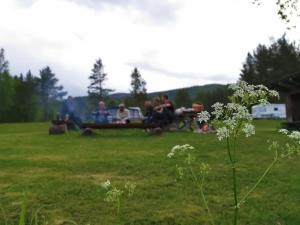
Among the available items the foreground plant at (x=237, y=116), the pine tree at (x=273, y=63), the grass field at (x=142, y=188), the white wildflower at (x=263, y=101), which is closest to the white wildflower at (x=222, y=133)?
the foreground plant at (x=237, y=116)

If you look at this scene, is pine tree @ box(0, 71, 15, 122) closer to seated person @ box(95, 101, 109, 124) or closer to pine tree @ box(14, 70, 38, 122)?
pine tree @ box(14, 70, 38, 122)

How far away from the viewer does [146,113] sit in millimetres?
21312

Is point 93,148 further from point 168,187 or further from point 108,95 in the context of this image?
point 108,95

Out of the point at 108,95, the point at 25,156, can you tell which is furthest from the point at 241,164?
the point at 108,95

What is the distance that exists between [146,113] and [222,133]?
1855 cm

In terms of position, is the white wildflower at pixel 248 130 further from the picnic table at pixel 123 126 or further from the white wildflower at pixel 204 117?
the picnic table at pixel 123 126

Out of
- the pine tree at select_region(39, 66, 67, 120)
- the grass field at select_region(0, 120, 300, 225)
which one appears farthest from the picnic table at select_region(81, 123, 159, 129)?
the pine tree at select_region(39, 66, 67, 120)

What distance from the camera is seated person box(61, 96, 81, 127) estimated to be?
909 inches

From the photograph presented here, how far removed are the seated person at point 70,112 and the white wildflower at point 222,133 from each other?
2018cm

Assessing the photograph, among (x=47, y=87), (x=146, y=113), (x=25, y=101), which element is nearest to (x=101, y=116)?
(x=146, y=113)

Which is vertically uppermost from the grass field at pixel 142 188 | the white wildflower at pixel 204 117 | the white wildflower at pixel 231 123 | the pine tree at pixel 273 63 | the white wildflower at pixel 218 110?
A: the pine tree at pixel 273 63

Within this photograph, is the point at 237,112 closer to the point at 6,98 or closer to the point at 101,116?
the point at 101,116

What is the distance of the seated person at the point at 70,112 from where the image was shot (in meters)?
23.1

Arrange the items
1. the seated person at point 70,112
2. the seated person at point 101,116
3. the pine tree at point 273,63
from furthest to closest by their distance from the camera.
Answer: the pine tree at point 273,63, the seated person at point 70,112, the seated person at point 101,116
